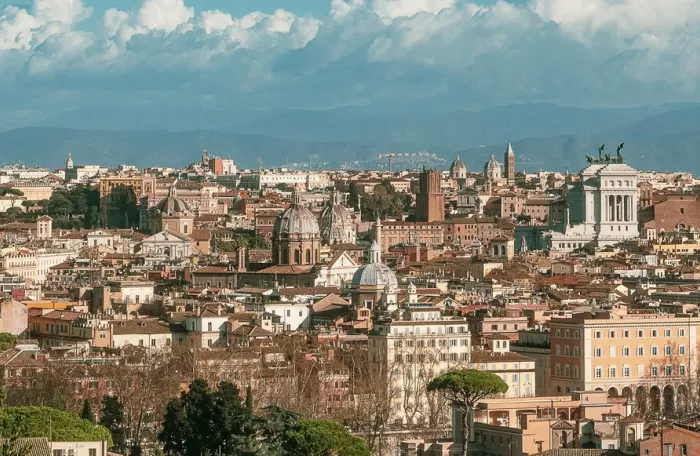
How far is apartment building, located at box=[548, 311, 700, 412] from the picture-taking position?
56531 millimetres

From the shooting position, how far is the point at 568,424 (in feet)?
133

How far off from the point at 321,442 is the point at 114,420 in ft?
23.9

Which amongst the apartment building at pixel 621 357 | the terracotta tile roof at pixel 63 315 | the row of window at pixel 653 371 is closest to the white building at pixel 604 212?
the terracotta tile roof at pixel 63 315

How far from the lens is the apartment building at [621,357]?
56.5 metres

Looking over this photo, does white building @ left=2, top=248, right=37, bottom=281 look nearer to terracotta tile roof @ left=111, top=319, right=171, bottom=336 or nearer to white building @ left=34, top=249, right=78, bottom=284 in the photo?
white building @ left=34, top=249, right=78, bottom=284

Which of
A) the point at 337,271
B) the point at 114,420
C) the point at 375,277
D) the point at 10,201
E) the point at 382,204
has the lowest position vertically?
the point at 114,420

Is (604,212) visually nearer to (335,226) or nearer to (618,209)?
(618,209)

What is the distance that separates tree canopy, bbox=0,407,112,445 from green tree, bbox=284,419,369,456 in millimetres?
3158

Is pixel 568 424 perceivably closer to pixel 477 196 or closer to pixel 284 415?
pixel 284 415

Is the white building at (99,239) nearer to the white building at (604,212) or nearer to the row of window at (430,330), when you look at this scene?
the white building at (604,212)

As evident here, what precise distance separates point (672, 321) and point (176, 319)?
1315 centimetres

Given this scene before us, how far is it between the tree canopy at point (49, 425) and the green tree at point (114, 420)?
6.12 ft

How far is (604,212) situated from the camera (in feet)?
368

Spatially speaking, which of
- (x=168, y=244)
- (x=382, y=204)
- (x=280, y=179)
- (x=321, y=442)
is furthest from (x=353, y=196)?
(x=321, y=442)
